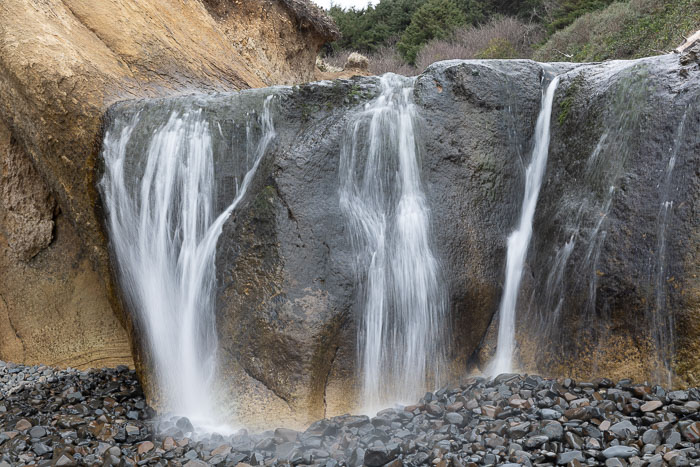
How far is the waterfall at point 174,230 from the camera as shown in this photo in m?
4.66

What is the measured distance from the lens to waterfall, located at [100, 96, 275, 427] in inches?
184

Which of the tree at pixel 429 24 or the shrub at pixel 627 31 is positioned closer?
the shrub at pixel 627 31

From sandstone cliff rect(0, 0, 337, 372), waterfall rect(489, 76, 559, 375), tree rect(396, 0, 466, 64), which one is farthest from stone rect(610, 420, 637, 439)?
tree rect(396, 0, 466, 64)

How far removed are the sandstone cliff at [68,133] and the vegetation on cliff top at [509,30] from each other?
9.94 m

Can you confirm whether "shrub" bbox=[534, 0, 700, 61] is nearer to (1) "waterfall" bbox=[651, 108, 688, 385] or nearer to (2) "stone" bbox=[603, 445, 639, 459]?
(1) "waterfall" bbox=[651, 108, 688, 385]

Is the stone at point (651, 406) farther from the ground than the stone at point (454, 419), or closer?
farther from the ground

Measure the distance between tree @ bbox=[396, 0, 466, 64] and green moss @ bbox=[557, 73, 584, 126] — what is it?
70.8ft

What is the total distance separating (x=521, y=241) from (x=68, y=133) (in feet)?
14.1

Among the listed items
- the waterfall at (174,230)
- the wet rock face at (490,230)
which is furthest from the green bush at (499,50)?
the waterfall at (174,230)

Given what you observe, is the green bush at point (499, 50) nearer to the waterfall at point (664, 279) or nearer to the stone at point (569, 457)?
the waterfall at point (664, 279)

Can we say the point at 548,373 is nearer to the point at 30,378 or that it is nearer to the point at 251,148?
the point at 251,148

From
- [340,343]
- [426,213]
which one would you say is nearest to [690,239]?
[426,213]

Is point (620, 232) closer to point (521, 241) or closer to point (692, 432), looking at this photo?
point (521, 241)

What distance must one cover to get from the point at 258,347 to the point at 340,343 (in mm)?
631
